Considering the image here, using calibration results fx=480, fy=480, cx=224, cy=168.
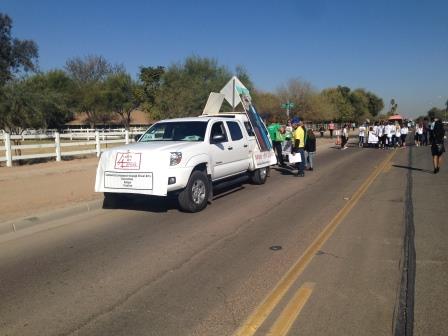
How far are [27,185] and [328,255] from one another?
376 inches

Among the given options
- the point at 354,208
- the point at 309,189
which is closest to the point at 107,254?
the point at 354,208

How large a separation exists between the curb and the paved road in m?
0.38

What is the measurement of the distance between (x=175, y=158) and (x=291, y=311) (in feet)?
16.6

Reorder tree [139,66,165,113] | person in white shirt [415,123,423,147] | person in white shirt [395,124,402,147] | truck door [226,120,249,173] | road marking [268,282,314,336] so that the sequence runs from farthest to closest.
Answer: tree [139,66,165,113] < person in white shirt [415,123,423,147] < person in white shirt [395,124,402,147] < truck door [226,120,249,173] < road marking [268,282,314,336]

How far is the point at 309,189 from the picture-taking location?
1235 cm

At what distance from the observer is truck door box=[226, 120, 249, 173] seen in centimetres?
1138

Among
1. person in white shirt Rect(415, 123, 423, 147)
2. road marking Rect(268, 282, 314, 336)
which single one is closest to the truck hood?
road marking Rect(268, 282, 314, 336)

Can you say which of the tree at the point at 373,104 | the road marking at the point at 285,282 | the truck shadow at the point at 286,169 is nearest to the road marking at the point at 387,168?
the truck shadow at the point at 286,169

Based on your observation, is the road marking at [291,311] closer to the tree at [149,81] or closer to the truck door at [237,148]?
the truck door at [237,148]

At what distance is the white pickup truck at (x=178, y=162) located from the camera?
8898 mm

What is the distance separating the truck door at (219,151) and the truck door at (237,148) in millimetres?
176

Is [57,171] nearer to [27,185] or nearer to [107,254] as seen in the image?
[27,185]

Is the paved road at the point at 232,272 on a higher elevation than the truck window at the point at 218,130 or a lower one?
lower

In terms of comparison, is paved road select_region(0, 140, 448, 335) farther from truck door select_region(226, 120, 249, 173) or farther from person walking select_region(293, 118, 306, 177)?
person walking select_region(293, 118, 306, 177)
